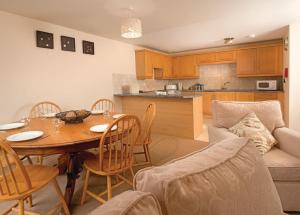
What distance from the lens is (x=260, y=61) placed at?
16.3 feet

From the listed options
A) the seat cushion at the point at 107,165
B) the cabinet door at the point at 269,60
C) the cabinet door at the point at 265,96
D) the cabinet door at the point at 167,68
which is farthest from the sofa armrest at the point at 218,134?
the cabinet door at the point at 167,68

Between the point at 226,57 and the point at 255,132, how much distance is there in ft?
14.0

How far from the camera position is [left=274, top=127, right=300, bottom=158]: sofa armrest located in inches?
61.1

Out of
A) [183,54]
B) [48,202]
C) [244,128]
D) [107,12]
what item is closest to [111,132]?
[48,202]

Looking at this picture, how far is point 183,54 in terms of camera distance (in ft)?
20.5

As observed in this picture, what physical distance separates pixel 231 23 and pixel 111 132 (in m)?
3.15

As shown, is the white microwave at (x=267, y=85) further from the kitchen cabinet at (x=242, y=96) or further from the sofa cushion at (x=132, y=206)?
the sofa cushion at (x=132, y=206)

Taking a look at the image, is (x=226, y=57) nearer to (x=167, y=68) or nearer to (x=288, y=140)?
(x=167, y=68)

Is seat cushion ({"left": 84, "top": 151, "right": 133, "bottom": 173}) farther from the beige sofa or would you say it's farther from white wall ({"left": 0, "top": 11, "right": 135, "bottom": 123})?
white wall ({"left": 0, "top": 11, "right": 135, "bottom": 123})

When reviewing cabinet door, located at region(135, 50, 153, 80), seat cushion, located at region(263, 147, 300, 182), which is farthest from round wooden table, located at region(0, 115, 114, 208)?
cabinet door, located at region(135, 50, 153, 80)

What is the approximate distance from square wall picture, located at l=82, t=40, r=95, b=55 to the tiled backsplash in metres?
1.09

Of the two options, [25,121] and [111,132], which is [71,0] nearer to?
[25,121]

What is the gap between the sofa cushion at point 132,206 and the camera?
16.8 inches

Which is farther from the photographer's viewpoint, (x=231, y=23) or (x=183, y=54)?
(x=183, y=54)
